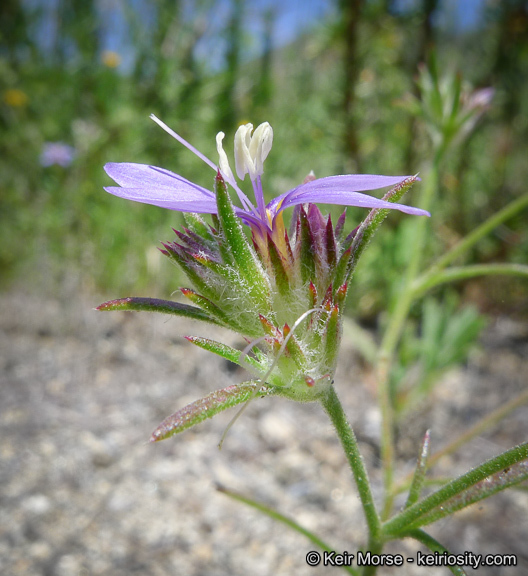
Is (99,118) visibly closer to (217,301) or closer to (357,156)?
(357,156)

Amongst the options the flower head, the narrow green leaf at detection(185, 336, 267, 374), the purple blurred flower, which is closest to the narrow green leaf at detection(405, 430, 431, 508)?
the flower head

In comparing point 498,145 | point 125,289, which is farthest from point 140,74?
point 498,145

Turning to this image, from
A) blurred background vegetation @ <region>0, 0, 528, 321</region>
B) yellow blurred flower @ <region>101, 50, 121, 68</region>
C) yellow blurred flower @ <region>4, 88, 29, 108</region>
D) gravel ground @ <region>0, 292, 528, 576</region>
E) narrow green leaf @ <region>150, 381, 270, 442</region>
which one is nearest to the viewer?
narrow green leaf @ <region>150, 381, 270, 442</region>

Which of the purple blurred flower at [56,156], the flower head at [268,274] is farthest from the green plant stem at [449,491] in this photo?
the purple blurred flower at [56,156]

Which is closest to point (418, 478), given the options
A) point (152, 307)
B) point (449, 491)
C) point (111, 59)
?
point (449, 491)

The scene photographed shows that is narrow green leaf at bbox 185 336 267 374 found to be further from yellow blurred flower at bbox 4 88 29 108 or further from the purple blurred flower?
yellow blurred flower at bbox 4 88 29 108

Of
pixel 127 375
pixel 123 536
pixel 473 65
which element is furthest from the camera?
pixel 473 65
